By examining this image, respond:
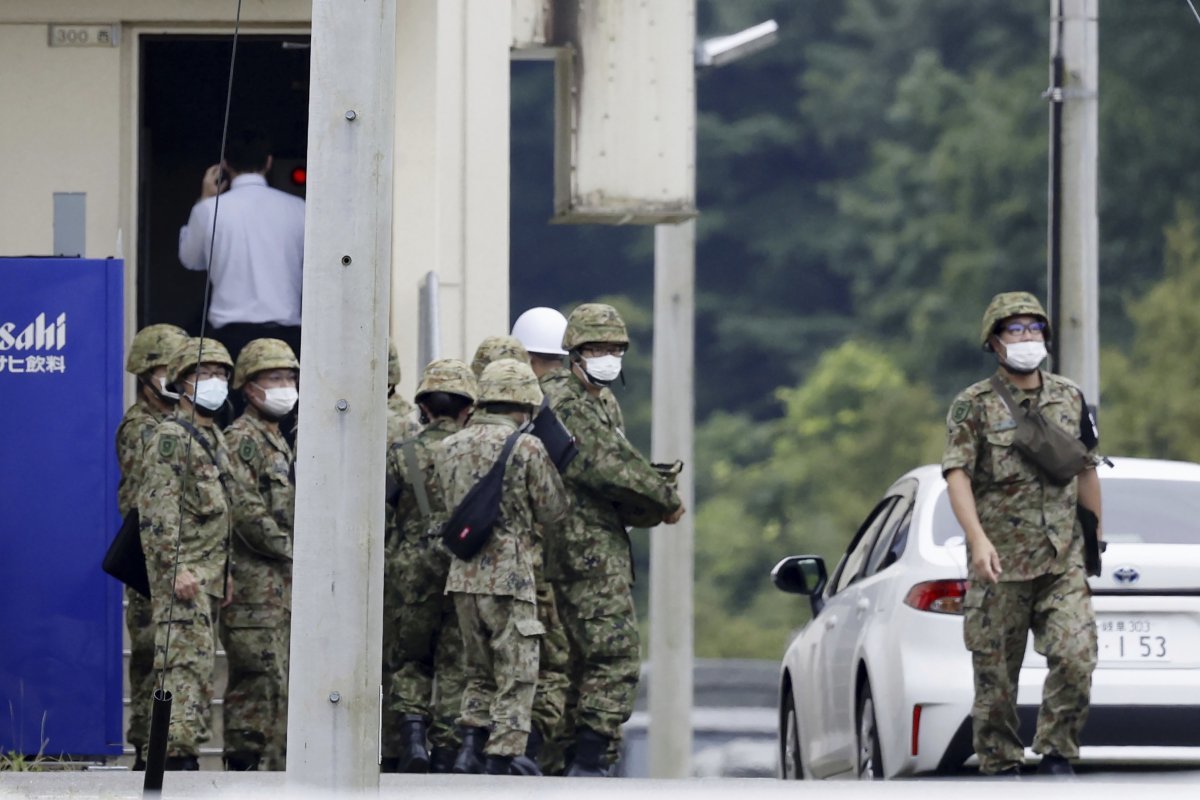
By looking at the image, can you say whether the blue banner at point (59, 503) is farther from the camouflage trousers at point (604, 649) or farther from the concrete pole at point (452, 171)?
the concrete pole at point (452, 171)

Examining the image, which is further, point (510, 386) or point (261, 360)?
point (261, 360)

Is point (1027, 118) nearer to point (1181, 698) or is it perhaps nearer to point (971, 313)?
point (971, 313)

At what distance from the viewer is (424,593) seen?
1170cm

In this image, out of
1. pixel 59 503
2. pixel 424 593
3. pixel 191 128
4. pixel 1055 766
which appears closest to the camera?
pixel 1055 766

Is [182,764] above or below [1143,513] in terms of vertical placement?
below

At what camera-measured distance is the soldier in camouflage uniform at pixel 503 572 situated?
430 inches

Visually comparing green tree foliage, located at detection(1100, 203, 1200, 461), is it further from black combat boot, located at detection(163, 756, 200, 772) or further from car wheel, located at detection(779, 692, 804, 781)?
black combat boot, located at detection(163, 756, 200, 772)

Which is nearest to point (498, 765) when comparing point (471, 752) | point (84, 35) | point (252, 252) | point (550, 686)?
point (471, 752)

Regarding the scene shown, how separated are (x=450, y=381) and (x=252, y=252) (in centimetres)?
177

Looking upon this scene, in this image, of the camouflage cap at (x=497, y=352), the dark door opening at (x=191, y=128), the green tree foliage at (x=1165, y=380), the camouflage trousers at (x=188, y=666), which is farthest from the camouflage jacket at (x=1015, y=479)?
the green tree foliage at (x=1165, y=380)

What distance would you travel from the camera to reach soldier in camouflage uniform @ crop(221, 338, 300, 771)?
11.3 m

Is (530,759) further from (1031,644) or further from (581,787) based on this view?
(1031,644)

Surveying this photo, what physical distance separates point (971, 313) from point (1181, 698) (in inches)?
1623

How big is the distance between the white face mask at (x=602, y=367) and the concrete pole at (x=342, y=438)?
375 cm
